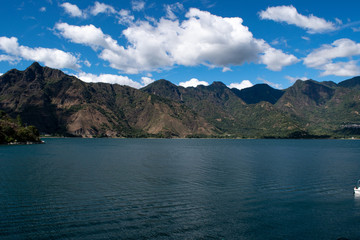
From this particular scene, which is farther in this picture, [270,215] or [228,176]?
[228,176]

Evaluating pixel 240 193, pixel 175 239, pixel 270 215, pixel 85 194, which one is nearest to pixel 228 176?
pixel 240 193

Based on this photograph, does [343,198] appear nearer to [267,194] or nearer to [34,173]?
[267,194]

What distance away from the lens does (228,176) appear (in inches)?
2904

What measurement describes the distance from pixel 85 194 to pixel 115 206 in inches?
415

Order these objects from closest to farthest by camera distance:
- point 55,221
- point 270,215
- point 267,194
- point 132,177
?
point 55,221
point 270,215
point 267,194
point 132,177

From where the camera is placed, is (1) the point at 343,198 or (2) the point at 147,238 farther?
(1) the point at 343,198

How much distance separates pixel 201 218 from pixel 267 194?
21.4m

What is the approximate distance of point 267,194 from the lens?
52938mm

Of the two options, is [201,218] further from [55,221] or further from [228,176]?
[228,176]

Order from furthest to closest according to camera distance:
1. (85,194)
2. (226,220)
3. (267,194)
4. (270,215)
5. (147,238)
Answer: (267,194)
(85,194)
(270,215)
(226,220)
(147,238)

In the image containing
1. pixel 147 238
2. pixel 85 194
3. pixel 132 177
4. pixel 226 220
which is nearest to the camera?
pixel 147 238

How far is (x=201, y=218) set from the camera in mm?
37312

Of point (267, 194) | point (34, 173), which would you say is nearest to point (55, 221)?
point (267, 194)

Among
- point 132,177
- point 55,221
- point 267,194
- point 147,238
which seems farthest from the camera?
point 132,177
